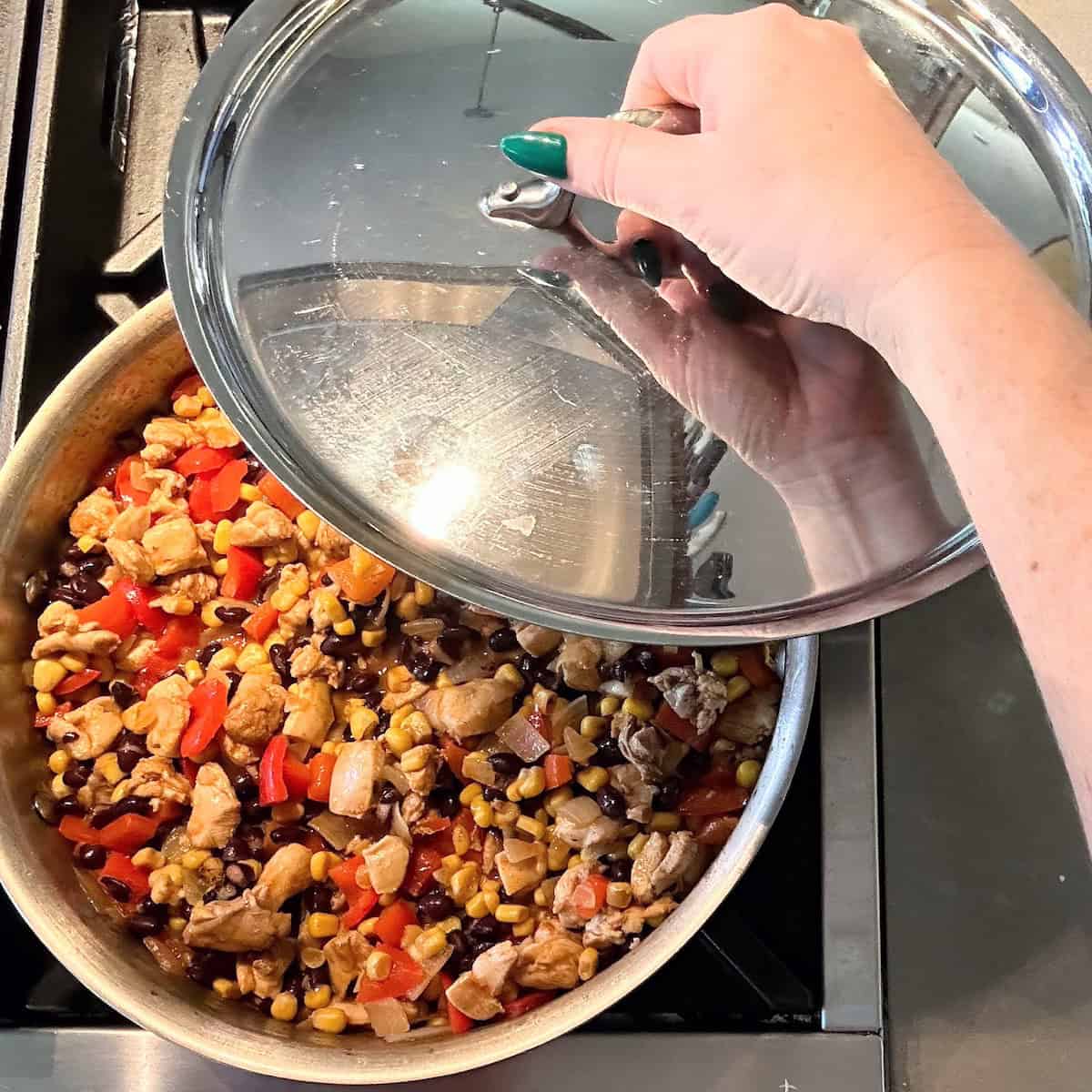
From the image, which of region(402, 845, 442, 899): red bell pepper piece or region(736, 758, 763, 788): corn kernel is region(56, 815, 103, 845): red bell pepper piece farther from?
region(736, 758, 763, 788): corn kernel

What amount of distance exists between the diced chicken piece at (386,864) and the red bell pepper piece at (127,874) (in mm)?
314

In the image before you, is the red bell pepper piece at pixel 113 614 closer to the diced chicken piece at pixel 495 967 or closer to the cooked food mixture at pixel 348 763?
the cooked food mixture at pixel 348 763

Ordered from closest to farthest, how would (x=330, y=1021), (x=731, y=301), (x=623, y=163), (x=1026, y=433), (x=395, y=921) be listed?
(x=1026, y=433) → (x=623, y=163) → (x=731, y=301) → (x=330, y=1021) → (x=395, y=921)

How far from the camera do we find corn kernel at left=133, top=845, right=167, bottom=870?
54.8 inches

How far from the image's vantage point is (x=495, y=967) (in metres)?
1.29

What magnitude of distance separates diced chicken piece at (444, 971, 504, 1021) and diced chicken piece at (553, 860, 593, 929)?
140mm

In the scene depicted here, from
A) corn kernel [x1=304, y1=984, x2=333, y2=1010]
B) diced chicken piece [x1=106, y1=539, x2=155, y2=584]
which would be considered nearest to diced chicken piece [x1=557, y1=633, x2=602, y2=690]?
corn kernel [x1=304, y1=984, x2=333, y2=1010]

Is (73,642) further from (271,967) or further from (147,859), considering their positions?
(271,967)

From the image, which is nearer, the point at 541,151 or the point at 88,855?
the point at 541,151

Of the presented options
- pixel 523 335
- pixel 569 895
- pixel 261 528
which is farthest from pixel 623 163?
pixel 569 895

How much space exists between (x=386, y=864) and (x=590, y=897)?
0.29 metres

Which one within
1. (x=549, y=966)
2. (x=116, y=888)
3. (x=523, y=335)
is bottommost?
(x=116, y=888)

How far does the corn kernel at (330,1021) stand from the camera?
1281 mm

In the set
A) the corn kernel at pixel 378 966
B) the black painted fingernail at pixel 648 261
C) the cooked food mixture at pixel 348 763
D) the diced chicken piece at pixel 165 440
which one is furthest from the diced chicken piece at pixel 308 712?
the black painted fingernail at pixel 648 261
